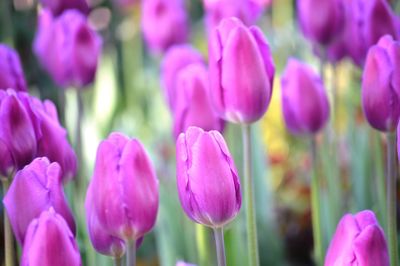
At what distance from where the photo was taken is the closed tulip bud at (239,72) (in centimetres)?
61

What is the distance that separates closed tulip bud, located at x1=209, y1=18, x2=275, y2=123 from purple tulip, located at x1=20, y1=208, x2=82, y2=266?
21 cm

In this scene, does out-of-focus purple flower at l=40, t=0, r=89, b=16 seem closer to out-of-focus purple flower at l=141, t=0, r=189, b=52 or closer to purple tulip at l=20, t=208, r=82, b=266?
out-of-focus purple flower at l=141, t=0, r=189, b=52

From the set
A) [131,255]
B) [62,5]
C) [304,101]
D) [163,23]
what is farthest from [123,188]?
[163,23]

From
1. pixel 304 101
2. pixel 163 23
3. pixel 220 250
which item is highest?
pixel 163 23

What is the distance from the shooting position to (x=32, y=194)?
20.5 inches

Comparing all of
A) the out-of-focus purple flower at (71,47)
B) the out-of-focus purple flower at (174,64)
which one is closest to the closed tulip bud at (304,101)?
the out-of-focus purple flower at (174,64)

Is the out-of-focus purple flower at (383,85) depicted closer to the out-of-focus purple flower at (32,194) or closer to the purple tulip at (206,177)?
the purple tulip at (206,177)

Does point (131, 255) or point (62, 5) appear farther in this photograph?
point (62, 5)

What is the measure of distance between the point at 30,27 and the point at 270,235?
1296mm

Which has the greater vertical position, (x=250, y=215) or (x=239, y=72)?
(x=239, y=72)

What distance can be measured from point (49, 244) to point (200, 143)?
0.13 m

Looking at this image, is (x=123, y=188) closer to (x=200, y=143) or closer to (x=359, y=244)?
(x=200, y=143)

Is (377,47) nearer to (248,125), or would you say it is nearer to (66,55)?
(248,125)

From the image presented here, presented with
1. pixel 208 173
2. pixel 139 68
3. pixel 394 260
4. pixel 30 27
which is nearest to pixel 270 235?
pixel 394 260
